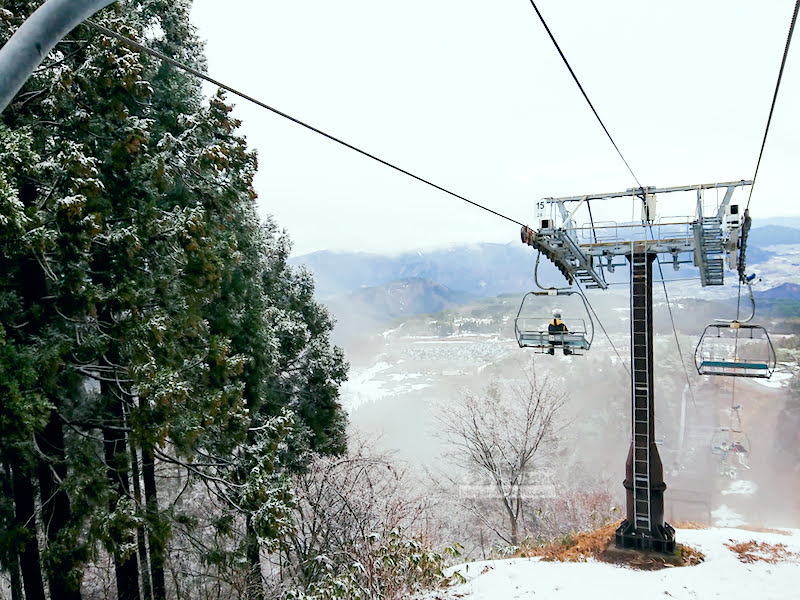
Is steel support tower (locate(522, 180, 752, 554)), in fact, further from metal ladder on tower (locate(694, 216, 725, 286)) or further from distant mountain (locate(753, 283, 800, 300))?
distant mountain (locate(753, 283, 800, 300))

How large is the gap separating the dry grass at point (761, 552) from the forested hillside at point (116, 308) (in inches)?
335

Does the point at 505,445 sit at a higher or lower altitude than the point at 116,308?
lower

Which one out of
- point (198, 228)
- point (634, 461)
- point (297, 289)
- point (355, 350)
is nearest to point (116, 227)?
point (198, 228)

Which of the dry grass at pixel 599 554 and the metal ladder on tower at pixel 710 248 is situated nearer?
the metal ladder on tower at pixel 710 248

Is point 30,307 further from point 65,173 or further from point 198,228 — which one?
point 198,228

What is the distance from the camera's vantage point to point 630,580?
29.6ft

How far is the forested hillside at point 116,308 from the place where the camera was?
7289mm

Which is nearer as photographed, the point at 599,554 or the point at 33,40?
the point at 33,40

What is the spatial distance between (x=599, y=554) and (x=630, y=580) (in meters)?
1.43

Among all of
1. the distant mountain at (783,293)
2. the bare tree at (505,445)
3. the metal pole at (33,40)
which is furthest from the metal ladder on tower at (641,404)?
the distant mountain at (783,293)

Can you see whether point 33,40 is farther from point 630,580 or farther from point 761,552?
point 761,552

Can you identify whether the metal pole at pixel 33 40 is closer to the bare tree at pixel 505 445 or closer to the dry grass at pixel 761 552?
the dry grass at pixel 761 552

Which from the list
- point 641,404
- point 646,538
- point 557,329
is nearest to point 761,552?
point 646,538

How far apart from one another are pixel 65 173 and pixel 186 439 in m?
4.35
